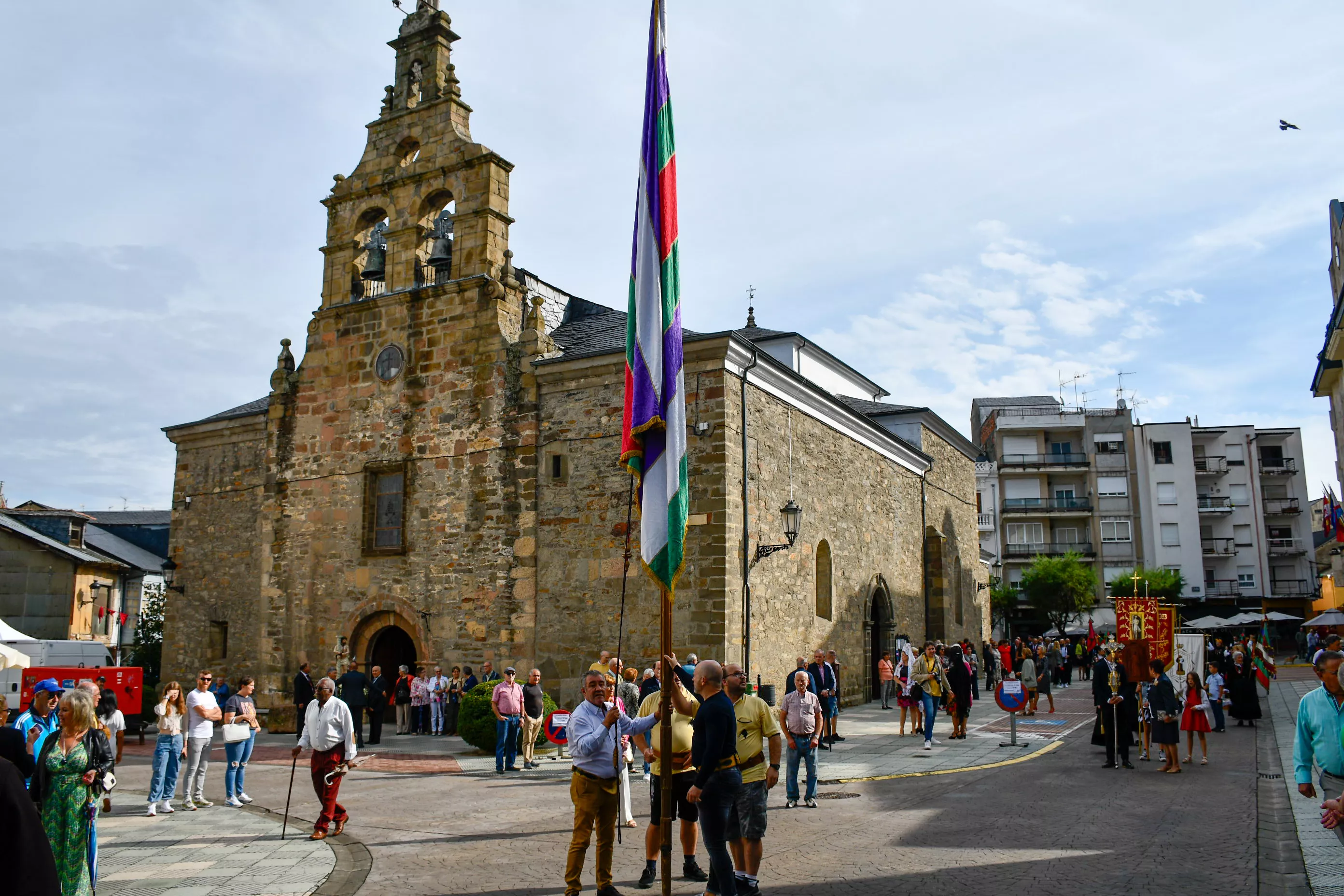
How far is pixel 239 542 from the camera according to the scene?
78.7 feet

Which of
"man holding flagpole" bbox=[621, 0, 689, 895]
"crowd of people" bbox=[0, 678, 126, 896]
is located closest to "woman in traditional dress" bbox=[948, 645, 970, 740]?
"man holding flagpole" bbox=[621, 0, 689, 895]

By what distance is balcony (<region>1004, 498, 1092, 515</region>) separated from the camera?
5809 centimetres

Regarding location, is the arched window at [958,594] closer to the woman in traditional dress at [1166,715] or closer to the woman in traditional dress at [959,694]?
the woman in traditional dress at [959,694]

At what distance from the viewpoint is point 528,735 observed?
14.7 m

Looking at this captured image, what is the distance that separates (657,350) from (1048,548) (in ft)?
184

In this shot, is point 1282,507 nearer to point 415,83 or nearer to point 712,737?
point 415,83

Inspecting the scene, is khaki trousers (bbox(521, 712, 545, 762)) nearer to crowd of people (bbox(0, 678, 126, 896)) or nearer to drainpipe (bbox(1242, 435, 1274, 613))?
crowd of people (bbox(0, 678, 126, 896))

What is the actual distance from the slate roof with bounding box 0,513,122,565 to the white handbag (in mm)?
27239

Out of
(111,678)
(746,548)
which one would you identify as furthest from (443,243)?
(111,678)

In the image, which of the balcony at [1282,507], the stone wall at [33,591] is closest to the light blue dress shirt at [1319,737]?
the stone wall at [33,591]

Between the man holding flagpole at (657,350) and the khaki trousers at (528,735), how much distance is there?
26.6 feet

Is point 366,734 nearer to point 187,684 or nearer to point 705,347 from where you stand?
point 187,684

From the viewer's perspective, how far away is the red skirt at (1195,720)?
14258 millimetres

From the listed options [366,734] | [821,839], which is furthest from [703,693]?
[366,734]
